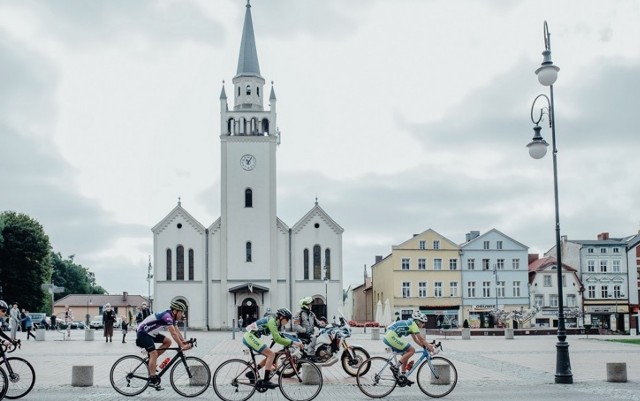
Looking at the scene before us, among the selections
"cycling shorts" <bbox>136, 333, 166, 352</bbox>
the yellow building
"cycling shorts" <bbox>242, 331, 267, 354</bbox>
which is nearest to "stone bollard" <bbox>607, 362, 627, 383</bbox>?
"cycling shorts" <bbox>242, 331, 267, 354</bbox>

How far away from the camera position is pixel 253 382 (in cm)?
1479

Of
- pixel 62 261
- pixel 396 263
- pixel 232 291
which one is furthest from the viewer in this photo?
pixel 62 261

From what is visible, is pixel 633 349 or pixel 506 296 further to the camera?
pixel 506 296

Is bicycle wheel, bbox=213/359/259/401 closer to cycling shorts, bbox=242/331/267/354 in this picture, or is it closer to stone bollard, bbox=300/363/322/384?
cycling shorts, bbox=242/331/267/354

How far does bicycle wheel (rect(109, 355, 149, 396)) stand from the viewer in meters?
15.2

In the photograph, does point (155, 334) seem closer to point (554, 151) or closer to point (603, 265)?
point (554, 151)

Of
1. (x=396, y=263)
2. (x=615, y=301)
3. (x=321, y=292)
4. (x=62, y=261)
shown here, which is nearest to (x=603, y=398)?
→ (x=321, y=292)

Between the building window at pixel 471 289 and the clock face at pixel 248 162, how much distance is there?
23.5 metres

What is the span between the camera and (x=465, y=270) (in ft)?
258

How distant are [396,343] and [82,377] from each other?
6.53 metres

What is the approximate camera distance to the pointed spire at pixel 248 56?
72.4m

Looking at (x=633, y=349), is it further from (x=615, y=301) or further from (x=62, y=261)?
(x=62, y=261)

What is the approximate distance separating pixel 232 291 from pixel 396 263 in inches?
672

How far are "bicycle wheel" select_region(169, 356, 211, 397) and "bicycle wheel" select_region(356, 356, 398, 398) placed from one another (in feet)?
8.98
